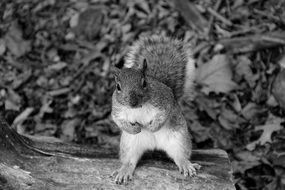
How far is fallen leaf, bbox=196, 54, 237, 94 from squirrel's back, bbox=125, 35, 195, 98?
101 centimetres

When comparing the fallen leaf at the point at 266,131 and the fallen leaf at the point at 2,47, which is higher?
the fallen leaf at the point at 2,47

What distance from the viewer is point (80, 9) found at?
5691mm

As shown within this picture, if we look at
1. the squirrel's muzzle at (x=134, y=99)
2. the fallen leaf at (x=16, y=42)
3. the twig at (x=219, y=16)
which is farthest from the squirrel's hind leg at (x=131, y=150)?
the fallen leaf at (x=16, y=42)

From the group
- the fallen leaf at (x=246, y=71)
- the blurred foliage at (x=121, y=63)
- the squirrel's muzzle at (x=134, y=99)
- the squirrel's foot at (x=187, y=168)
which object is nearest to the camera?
the squirrel's muzzle at (x=134, y=99)

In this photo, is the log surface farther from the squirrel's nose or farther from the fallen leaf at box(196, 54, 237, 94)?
the fallen leaf at box(196, 54, 237, 94)

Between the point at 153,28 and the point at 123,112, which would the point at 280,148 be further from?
the point at 153,28

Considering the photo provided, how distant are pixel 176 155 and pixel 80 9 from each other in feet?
9.97

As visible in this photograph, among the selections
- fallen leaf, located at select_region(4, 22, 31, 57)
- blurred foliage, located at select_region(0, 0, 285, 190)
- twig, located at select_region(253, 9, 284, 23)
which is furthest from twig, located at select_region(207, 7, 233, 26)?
fallen leaf, located at select_region(4, 22, 31, 57)

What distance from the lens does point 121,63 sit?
5.13 metres

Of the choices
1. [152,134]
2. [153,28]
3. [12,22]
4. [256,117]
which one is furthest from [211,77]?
[12,22]

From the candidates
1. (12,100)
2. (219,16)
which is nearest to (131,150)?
(12,100)

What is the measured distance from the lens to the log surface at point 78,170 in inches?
115

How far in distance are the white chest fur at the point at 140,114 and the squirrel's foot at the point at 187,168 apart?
0.38 meters

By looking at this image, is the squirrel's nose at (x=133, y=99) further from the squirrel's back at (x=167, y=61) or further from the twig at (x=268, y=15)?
the twig at (x=268, y=15)
